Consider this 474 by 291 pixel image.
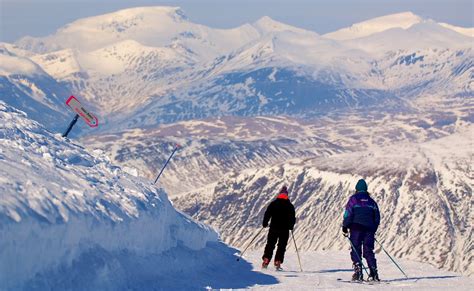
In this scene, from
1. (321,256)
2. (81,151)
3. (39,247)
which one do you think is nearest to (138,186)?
(81,151)

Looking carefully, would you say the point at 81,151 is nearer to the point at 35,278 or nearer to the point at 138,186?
the point at 138,186

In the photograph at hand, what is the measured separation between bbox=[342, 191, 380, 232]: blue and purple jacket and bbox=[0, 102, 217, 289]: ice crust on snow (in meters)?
6.23

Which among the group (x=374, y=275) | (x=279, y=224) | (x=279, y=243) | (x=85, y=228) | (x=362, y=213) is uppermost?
(x=362, y=213)

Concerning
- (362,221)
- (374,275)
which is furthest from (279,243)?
(362,221)

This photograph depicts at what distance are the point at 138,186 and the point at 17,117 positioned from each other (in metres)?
5.51

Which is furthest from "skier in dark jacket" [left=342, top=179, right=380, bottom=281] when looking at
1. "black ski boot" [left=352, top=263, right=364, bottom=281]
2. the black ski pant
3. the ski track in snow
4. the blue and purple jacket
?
the black ski pant

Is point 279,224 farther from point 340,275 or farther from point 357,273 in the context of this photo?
point 357,273

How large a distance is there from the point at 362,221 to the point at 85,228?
1210 cm

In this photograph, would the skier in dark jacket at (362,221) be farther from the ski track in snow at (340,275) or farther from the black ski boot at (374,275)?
the ski track in snow at (340,275)

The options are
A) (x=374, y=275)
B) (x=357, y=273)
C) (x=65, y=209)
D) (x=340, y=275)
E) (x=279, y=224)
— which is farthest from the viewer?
(x=340, y=275)

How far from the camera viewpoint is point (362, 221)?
34469 millimetres

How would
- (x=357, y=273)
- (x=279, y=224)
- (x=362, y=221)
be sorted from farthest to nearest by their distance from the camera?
(x=279, y=224)
(x=357, y=273)
(x=362, y=221)

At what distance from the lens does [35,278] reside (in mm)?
23062

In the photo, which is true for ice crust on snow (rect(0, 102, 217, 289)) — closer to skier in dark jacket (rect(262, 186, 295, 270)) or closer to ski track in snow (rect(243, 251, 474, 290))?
skier in dark jacket (rect(262, 186, 295, 270))
